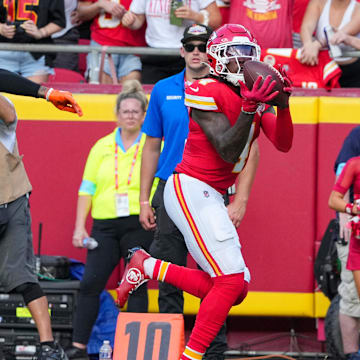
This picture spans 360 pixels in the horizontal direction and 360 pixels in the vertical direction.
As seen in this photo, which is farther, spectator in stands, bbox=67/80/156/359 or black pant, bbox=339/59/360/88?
black pant, bbox=339/59/360/88

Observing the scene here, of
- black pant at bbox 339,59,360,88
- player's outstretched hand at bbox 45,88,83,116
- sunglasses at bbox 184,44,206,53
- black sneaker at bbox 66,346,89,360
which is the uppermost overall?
sunglasses at bbox 184,44,206,53

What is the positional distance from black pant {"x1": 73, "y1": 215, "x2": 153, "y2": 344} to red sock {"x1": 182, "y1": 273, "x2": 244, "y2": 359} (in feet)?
6.45

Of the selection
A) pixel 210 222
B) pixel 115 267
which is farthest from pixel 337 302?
pixel 210 222

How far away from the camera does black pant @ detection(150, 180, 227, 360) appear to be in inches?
222

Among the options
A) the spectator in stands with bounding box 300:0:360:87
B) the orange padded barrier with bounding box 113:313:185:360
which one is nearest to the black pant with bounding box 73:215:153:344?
the orange padded barrier with bounding box 113:313:185:360

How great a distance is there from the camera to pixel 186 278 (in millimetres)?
5012

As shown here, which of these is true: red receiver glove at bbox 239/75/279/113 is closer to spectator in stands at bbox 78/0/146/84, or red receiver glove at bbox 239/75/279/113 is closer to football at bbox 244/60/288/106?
football at bbox 244/60/288/106

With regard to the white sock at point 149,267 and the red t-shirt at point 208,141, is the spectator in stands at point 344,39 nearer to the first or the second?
the red t-shirt at point 208,141

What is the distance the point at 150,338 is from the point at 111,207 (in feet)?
7.10

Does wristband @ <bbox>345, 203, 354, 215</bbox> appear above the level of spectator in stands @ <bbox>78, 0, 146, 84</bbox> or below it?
below

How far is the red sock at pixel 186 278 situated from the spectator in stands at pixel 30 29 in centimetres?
342

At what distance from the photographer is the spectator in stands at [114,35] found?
8141 millimetres

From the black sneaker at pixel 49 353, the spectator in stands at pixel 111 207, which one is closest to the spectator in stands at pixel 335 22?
the spectator in stands at pixel 111 207

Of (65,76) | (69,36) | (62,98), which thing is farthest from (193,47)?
(69,36)
